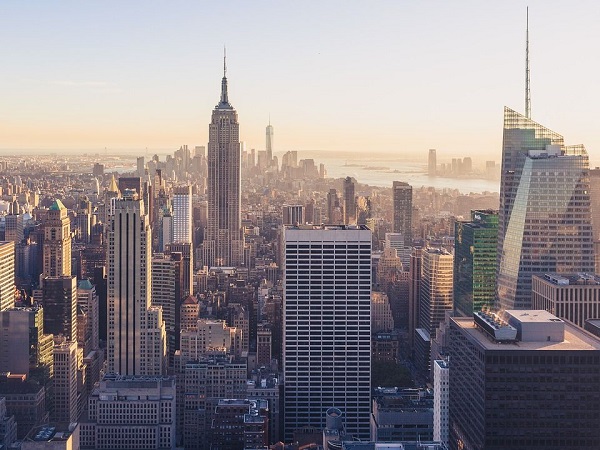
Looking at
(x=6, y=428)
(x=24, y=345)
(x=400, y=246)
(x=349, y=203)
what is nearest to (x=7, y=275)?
(x=24, y=345)

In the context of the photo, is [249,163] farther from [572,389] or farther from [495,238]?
[572,389]

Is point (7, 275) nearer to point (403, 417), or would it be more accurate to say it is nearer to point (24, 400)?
point (24, 400)

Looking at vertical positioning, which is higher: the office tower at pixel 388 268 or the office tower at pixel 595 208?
the office tower at pixel 595 208

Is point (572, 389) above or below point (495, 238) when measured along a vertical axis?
below

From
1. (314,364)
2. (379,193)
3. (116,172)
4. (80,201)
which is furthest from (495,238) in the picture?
(80,201)

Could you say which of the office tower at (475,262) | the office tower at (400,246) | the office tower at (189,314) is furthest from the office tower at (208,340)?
the office tower at (475,262)

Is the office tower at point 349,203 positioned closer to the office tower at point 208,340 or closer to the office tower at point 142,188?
the office tower at point 208,340
